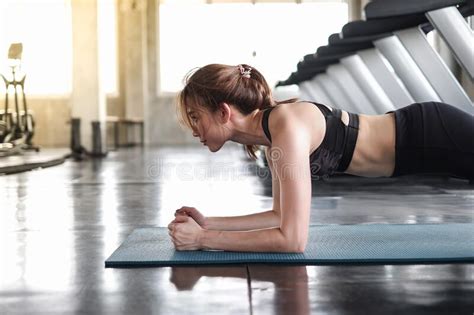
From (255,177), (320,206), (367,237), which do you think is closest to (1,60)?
(255,177)

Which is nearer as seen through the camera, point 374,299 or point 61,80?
point 374,299

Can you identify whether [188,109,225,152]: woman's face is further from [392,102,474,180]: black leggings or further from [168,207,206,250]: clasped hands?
[392,102,474,180]: black leggings

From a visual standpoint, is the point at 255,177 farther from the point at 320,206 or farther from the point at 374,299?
the point at 374,299

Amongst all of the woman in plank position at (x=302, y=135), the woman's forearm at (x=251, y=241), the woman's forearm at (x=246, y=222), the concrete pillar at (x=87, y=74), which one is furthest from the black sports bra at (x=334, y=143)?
the concrete pillar at (x=87, y=74)

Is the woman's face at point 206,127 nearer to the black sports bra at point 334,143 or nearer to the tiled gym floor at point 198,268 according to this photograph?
the black sports bra at point 334,143

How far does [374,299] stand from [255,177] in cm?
544

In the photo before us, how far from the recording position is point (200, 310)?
198cm

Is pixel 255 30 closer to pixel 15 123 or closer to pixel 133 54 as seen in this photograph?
pixel 133 54

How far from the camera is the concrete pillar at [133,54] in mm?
17734

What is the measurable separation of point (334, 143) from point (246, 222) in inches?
22.5

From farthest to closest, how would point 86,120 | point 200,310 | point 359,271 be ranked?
point 86,120 → point 359,271 → point 200,310

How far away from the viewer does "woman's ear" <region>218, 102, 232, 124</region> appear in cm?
250

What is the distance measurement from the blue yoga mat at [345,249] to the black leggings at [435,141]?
35 cm

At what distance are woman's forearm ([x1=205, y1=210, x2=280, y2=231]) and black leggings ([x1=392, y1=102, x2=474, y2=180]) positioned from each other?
582 mm
